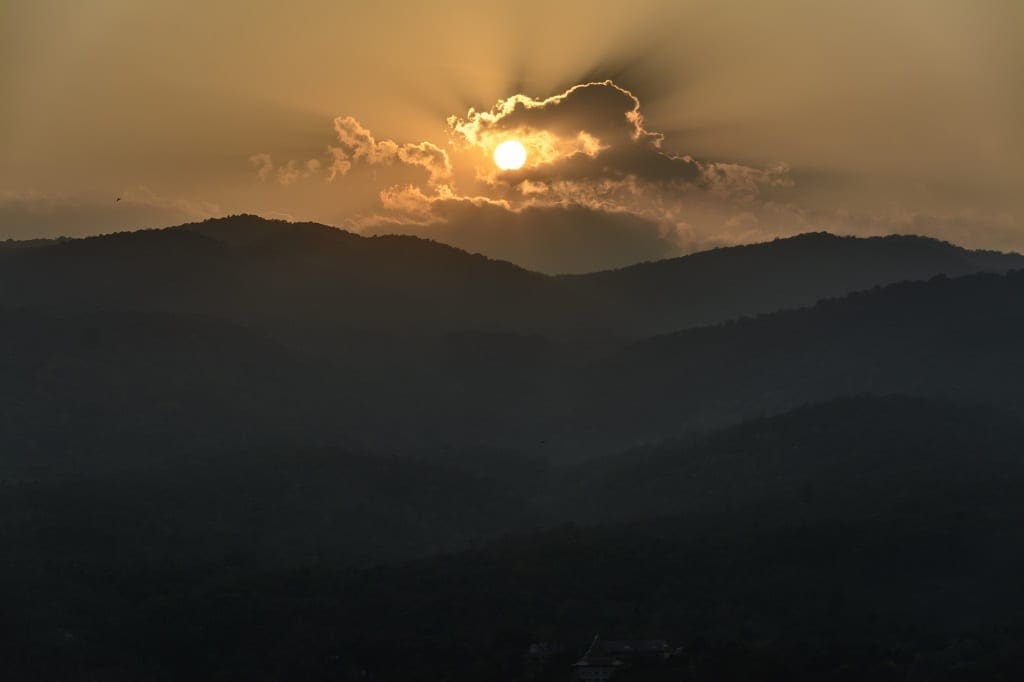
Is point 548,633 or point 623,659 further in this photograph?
point 548,633

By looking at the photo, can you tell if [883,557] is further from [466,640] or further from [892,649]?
[466,640]

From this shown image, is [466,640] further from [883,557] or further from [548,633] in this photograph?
[883,557]

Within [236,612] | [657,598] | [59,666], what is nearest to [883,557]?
[657,598]

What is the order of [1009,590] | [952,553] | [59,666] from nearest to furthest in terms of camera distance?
1. [59,666]
2. [1009,590]
3. [952,553]

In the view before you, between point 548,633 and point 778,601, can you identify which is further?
point 778,601

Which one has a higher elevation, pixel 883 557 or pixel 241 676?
pixel 883 557

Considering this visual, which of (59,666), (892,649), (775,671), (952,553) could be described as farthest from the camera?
(952,553)

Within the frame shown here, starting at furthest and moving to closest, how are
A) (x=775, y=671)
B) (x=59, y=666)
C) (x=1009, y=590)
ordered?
(x=1009, y=590), (x=59, y=666), (x=775, y=671)

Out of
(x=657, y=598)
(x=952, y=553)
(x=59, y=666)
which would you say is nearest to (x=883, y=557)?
(x=952, y=553)

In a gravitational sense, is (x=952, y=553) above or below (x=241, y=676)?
above
